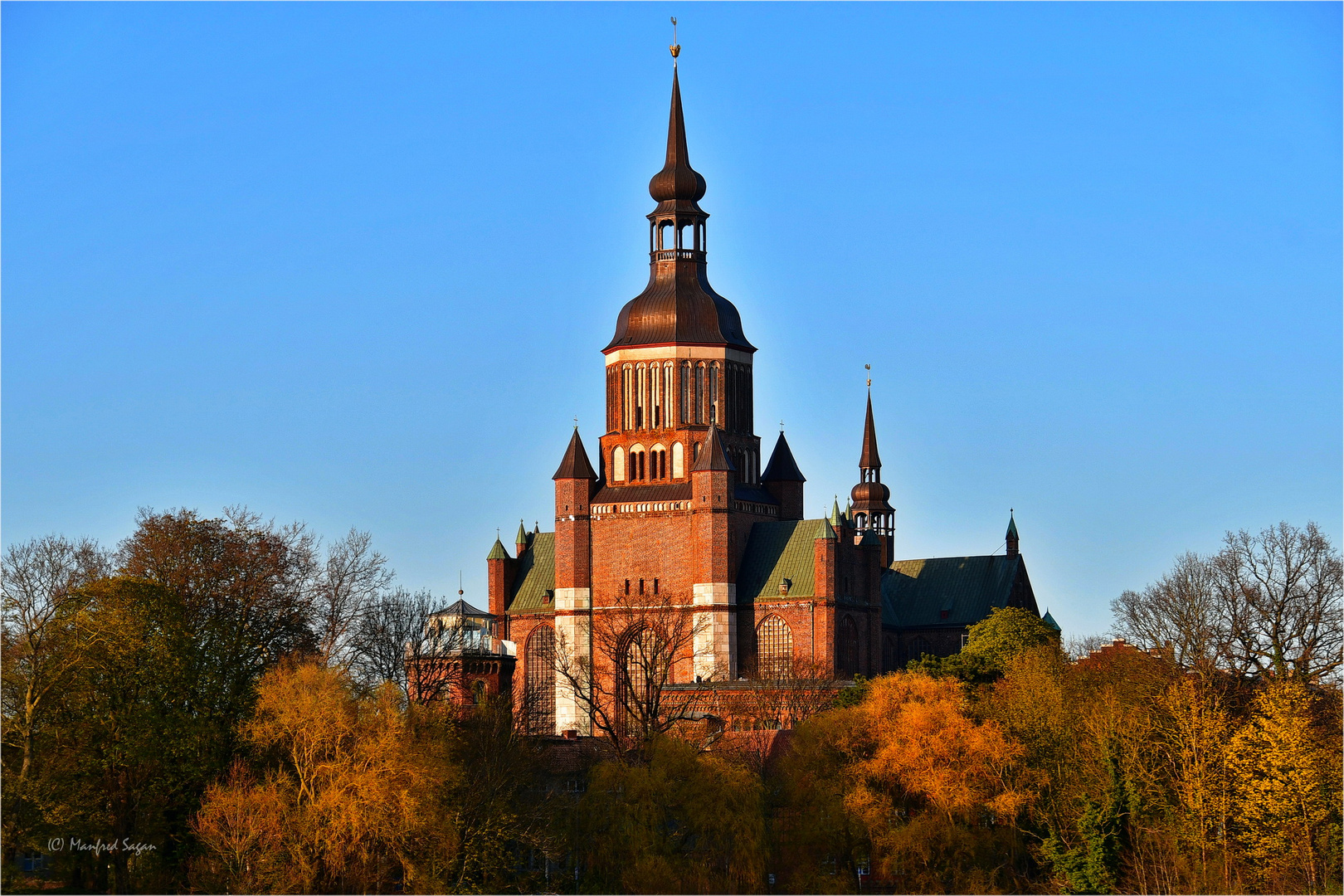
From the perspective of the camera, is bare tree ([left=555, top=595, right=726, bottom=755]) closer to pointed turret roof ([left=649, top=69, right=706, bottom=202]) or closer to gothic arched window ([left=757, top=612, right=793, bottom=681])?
gothic arched window ([left=757, top=612, right=793, bottom=681])

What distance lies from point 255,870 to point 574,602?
39312mm

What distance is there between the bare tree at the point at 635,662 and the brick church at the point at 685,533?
28cm

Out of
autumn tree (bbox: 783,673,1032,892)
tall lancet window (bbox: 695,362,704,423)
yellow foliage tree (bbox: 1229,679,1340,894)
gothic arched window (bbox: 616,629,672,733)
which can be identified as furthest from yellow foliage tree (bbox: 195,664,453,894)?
tall lancet window (bbox: 695,362,704,423)

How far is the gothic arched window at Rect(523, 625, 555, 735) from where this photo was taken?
102 metres

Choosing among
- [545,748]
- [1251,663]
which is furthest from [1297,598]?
[545,748]

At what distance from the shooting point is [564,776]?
7600 centimetres

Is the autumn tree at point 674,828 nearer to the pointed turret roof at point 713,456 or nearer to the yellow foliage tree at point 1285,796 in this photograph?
the yellow foliage tree at point 1285,796

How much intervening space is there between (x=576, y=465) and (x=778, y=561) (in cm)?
1010

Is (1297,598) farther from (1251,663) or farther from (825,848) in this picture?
(825,848)

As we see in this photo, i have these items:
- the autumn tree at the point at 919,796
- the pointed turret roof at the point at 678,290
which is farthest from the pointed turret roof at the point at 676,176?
the autumn tree at the point at 919,796

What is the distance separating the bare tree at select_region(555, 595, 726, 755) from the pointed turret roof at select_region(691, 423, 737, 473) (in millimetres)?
6021

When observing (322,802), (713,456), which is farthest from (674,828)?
(713,456)

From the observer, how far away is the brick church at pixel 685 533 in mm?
99438

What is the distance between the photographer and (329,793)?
64688 mm
